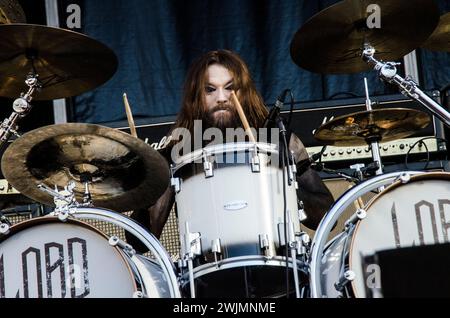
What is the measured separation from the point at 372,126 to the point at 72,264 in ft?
5.86

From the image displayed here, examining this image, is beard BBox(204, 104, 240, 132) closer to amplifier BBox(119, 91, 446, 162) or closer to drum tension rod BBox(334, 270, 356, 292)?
amplifier BBox(119, 91, 446, 162)

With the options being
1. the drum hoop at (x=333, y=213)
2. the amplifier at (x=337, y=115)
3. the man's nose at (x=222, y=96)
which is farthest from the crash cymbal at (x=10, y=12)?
the drum hoop at (x=333, y=213)

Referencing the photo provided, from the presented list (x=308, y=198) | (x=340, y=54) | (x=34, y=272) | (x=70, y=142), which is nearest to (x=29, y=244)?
(x=34, y=272)

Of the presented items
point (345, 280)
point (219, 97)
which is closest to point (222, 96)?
point (219, 97)

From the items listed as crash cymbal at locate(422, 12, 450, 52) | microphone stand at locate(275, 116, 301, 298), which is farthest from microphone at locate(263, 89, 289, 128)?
crash cymbal at locate(422, 12, 450, 52)

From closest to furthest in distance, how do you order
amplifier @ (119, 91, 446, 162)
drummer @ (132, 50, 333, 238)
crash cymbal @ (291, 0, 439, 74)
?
crash cymbal @ (291, 0, 439, 74)
drummer @ (132, 50, 333, 238)
amplifier @ (119, 91, 446, 162)

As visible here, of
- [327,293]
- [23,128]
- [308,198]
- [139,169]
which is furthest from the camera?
[23,128]

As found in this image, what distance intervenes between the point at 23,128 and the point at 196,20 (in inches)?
49.6

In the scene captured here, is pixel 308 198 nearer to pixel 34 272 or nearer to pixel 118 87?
pixel 34 272

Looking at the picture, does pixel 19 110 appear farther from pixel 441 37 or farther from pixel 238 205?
pixel 441 37

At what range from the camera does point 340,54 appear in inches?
183

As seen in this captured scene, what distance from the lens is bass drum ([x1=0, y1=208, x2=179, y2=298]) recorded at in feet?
11.7

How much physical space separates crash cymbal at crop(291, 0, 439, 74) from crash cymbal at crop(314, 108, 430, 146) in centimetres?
27

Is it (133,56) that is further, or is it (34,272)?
(133,56)
